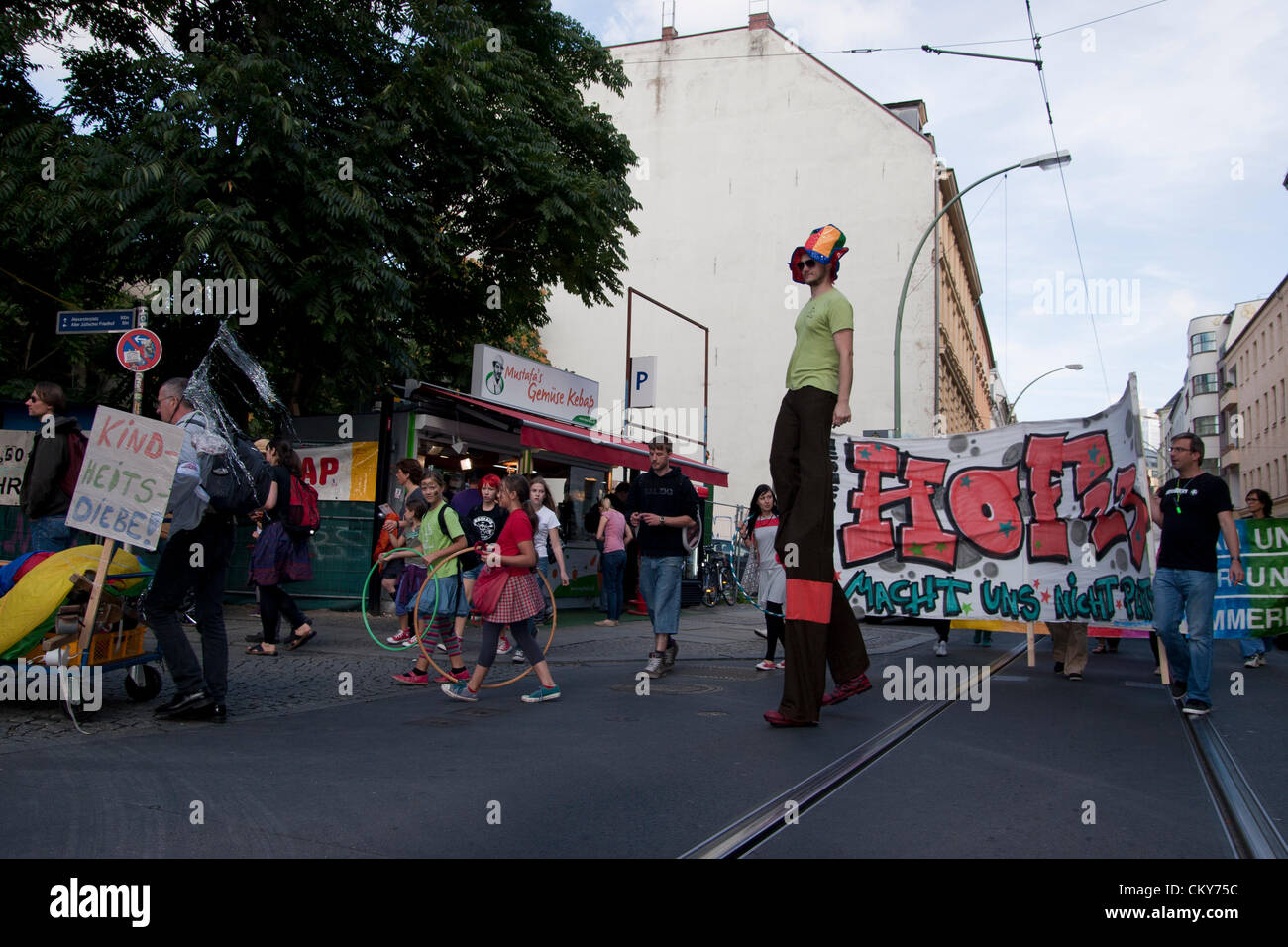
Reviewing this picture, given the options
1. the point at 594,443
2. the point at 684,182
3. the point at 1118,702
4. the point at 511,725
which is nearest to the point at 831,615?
the point at 511,725

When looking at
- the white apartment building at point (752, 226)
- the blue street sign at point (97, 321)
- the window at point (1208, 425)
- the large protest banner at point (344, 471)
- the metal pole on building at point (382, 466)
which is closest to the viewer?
the blue street sign at point (97, 321)

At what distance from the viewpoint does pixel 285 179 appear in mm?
12852

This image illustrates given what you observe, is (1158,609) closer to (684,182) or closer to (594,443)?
(594,443)

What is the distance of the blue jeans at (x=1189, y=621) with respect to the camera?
6992mm

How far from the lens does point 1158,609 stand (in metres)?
7.41

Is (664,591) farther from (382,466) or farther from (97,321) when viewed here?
(97,321)

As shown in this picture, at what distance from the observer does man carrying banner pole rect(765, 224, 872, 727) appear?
5723 mm

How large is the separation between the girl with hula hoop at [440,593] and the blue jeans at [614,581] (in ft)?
21.2

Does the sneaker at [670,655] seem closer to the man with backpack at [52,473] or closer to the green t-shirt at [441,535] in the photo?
the green t-shirt at [441,535]

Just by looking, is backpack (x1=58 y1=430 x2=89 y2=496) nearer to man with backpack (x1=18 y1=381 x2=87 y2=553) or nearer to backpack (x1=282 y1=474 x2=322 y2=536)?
man with backpack (x1=18 y1=381 x2=87 y2=553)

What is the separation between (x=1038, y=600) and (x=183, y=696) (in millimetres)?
6781

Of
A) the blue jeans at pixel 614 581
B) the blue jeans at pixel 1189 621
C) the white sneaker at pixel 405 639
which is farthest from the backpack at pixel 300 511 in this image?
the blue jeans at pixel 1189 621

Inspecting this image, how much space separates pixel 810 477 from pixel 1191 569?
335 centimetres

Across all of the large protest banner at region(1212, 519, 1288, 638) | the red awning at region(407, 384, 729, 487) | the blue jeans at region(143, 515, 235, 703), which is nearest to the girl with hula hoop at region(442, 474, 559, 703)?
the blue jeans at region(143, 515, 235, 703)
